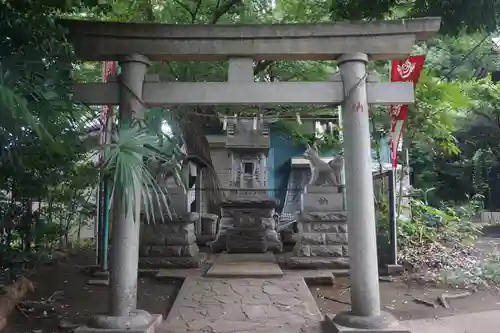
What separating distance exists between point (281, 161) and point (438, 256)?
10253 millimetres

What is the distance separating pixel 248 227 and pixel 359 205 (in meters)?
6.30

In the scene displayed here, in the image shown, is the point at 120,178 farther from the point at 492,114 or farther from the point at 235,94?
the point at 492,114

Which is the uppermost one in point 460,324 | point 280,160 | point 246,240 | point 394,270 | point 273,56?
point 280,160

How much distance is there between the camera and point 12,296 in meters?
5.78

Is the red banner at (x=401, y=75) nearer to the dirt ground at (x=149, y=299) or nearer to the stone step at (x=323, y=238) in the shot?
the stone step at (x=323, y=238)

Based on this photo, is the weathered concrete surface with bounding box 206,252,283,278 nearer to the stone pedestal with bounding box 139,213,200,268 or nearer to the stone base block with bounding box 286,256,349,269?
the stone base block with bounding box 286,256,349,269

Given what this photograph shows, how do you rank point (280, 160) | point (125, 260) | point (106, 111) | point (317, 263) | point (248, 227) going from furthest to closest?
point (280, 160) → point (248, 227) → point (317, 263) → point (106, 111) → point (125, 260)

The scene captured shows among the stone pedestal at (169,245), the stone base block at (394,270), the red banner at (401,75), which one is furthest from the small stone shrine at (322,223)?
the stone pedestal at (169,245)

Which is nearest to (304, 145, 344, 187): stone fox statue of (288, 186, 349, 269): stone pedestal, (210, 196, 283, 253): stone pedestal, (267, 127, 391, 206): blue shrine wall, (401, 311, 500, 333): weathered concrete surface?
(288, 186, 349, 269): stone pedestal

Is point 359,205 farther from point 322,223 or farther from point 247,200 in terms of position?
point 247,200

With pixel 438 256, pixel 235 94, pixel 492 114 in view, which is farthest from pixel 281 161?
pixel 235 94

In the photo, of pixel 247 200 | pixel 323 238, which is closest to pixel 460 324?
pixel 323 238

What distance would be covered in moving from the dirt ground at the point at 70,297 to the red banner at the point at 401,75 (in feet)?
16.7

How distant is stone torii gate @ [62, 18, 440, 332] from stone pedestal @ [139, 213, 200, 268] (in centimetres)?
380
